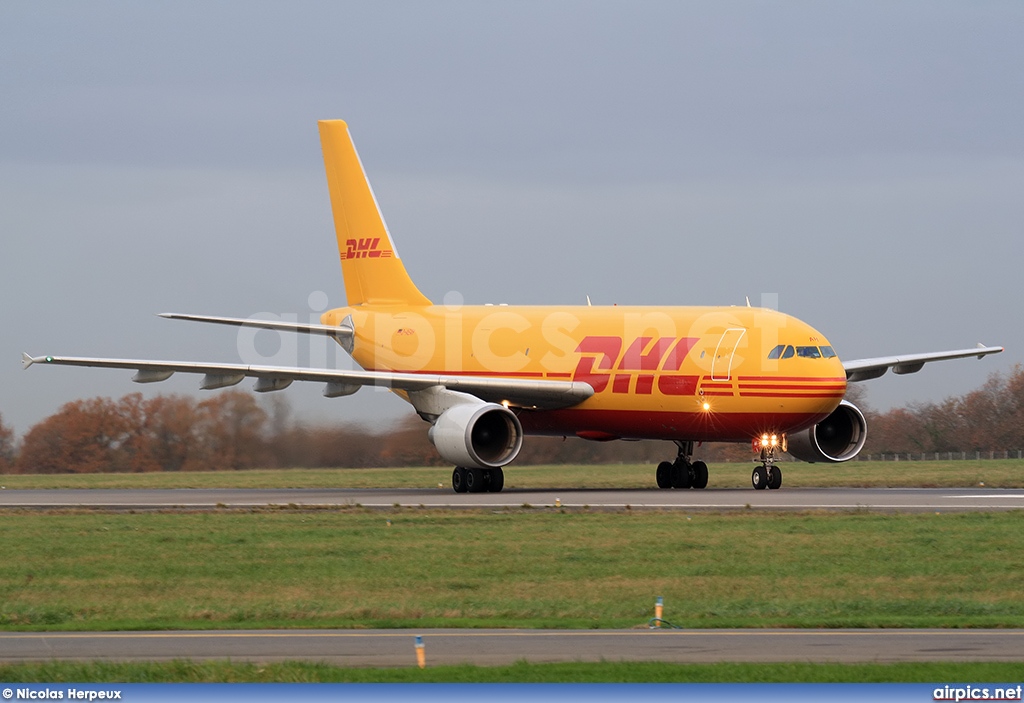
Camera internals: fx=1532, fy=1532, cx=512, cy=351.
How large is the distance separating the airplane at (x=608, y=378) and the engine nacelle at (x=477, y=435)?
35 millimetres

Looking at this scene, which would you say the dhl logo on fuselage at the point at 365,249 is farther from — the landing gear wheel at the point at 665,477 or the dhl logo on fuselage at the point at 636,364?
the landing gear wheel at the point at 665,477

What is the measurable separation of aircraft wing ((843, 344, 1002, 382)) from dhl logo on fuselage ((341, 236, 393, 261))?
1464 cm

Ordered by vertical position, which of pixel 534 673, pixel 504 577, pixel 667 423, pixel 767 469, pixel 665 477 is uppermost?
pixel 667 423

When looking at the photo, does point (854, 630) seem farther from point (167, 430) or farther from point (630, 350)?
point (167, 430)

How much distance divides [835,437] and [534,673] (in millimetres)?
28811

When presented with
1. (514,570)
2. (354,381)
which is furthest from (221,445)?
(514,570)

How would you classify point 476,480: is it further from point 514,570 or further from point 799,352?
point 514,570

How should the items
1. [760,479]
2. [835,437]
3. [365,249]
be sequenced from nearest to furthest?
1. [760,479]
2. [835,437]
3. [365,249]

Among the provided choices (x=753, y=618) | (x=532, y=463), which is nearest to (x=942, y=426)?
(x=532, y=463)

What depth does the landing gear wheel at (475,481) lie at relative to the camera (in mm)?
38156

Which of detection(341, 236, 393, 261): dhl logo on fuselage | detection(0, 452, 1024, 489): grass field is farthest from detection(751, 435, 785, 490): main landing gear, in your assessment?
detection(341, 236, 393, 261): dhl logo on fuselage

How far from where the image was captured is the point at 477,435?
38.1m

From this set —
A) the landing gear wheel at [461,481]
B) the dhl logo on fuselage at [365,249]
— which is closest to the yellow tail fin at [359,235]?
the dhl logo on fuselage at [365,249]

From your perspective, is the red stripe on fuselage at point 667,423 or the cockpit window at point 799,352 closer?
the cockpit window at point 799,352
